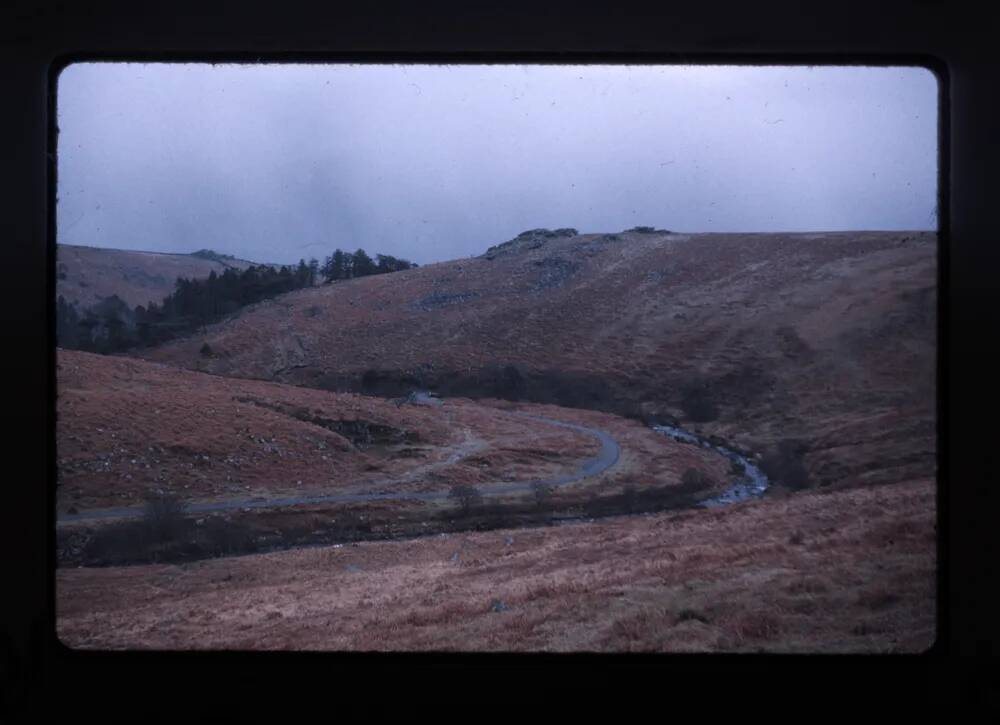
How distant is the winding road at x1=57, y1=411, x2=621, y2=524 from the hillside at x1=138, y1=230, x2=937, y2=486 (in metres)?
0.17

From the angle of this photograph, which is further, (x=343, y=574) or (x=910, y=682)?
(x=343, y=574)

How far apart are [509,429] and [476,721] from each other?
5.23 ft

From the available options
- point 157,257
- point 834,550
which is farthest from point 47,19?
point 834,550

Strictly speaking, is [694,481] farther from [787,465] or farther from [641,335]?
[641,335]

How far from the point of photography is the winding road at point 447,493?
3855 millimetres

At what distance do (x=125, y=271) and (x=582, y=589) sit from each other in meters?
2.49

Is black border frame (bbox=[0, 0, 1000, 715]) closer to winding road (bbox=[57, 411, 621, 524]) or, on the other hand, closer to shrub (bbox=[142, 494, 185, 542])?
shrub (bbox=[142, 494, 185, 542])

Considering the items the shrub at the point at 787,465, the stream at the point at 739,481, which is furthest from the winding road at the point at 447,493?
the shrub at the point at 787,465

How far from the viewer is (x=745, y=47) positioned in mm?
2662

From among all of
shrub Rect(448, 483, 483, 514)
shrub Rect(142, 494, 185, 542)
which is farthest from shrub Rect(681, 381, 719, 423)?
shrub Rect(142, 494, 185, 542)

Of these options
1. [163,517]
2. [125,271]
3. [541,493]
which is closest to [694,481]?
[541,493]

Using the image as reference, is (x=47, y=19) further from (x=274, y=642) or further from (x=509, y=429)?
(x=509, y=429)

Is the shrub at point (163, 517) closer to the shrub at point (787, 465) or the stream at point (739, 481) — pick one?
the stream at point (739, 481)

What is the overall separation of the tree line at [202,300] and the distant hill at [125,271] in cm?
5
